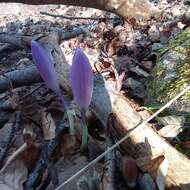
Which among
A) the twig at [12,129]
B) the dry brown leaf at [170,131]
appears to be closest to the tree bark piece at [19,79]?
the twig at [12,129]

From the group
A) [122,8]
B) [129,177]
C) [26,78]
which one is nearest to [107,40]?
[122,8]

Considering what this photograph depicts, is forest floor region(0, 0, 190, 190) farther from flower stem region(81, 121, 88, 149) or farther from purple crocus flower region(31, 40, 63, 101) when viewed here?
purple crocus flower region(31, 40, 63, 101)

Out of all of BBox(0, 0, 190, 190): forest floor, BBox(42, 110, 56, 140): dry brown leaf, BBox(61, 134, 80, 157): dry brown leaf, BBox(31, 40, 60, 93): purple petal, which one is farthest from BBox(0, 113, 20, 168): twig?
BBox(31, 40, 60, 93): purple petal

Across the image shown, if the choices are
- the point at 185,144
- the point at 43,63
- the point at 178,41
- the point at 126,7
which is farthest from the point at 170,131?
the point at 126,7

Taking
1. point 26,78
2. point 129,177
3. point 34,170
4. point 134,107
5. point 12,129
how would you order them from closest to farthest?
point 129,177
point 34,170
point 134,107
point 12,129
point 26,78

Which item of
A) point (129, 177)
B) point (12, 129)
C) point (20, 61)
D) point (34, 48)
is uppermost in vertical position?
point (34, 48)

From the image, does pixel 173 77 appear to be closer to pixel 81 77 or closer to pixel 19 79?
pixel 81 77

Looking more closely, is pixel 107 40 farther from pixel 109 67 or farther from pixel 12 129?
pixel 12 129

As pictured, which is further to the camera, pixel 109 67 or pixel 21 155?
pixel 109 67
